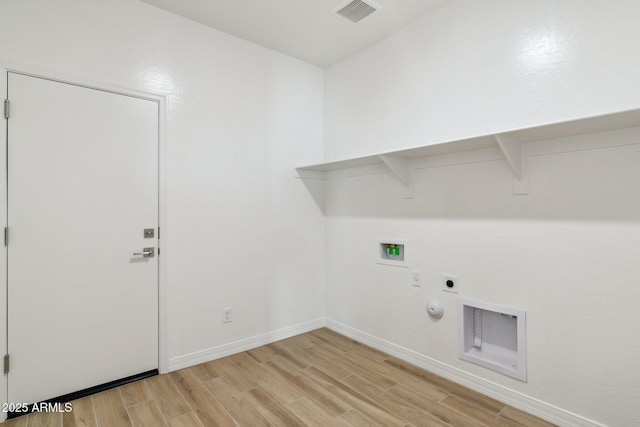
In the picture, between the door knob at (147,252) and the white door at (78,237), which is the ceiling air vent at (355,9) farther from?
the door knob at (147,252)

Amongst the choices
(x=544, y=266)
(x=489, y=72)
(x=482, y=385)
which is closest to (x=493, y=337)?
(x=482, y=385)

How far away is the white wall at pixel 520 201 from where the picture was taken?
1.79 meters

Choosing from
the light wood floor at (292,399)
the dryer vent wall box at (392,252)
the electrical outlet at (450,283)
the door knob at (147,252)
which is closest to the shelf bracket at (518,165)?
the electrical outlet at (450,283)

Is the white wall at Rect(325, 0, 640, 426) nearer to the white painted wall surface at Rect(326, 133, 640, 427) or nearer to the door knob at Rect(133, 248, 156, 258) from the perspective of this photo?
the white painted wall surface at Rect(326, 133, 640, 427)

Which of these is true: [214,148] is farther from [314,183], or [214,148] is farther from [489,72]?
[489,72]

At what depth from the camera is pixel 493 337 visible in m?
2.35

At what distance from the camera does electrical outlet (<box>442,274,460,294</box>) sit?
2.47 meters

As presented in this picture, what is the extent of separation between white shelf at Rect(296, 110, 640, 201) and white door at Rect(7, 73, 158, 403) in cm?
174

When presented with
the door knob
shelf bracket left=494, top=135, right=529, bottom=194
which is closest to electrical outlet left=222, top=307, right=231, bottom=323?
the door knob

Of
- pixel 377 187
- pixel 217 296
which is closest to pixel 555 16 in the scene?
pixel 377 187

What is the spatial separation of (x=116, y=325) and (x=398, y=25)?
127 inches

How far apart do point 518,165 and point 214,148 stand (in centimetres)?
232

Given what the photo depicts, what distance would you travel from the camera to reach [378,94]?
10.1ft

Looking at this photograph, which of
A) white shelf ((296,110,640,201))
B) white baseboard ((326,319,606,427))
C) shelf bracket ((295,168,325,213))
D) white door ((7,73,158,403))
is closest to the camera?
white shelf ((296,110,640,201))
